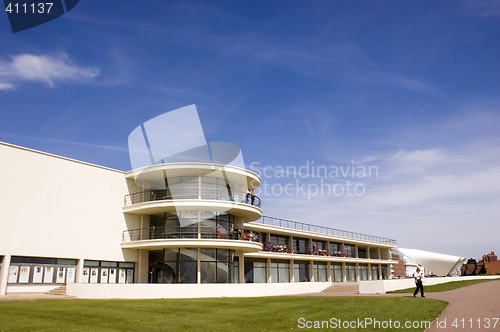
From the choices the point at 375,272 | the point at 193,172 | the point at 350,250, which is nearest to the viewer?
the point at 193,172

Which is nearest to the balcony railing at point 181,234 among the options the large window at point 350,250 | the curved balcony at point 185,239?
the curved balcony at point 185,239

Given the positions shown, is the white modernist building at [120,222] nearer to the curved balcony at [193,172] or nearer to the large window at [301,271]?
the curved balcony at [193,172]

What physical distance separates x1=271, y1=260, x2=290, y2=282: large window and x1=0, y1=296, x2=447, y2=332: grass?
812 inches

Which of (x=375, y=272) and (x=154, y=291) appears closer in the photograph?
(x=154, y=291)

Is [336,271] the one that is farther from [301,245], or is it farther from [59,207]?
[59,207]

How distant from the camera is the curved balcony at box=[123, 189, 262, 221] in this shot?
28.2m

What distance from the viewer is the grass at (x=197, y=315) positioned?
13.0 metres

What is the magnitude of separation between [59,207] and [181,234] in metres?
8.12

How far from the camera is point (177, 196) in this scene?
2956 centimetres

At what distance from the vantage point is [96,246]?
28.7 metres

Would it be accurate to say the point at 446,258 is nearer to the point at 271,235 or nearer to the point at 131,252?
the point at 271,235

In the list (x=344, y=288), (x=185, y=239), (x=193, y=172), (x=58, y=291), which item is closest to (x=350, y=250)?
(x=344, y=288)

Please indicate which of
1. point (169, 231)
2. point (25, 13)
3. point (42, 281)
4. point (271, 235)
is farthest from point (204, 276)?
point (25, 13)

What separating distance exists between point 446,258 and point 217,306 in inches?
2218
